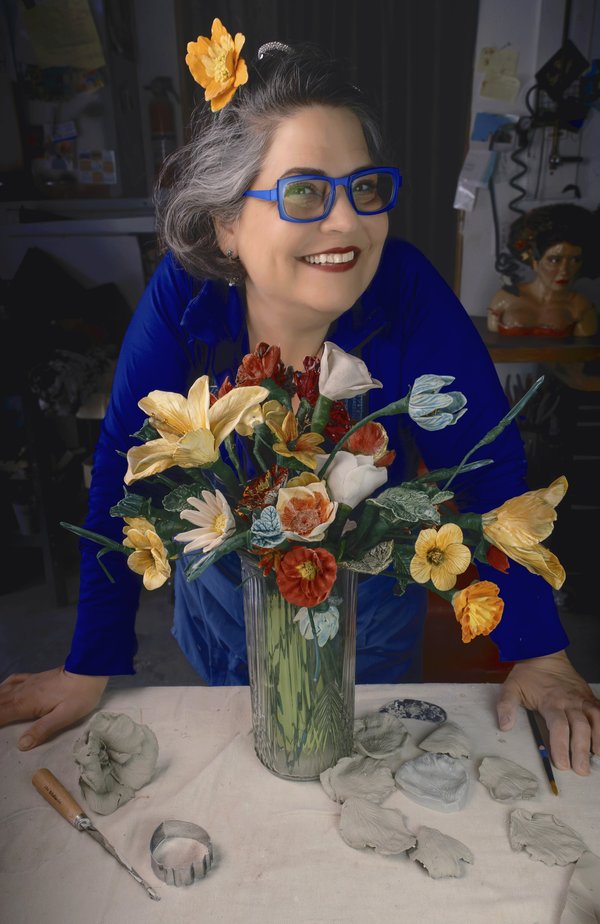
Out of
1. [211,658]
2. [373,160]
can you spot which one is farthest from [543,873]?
[373,160]

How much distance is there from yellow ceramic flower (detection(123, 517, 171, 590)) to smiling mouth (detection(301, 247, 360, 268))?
0.39 metres

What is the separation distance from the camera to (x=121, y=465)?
38.7 inches

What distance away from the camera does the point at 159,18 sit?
259 cm

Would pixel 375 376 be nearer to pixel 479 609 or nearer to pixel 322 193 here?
pixel 322 193

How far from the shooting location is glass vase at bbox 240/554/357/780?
691 millimetres

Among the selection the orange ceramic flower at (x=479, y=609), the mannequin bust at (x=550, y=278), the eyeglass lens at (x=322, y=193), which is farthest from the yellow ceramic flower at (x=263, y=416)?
the mannequin bust at (x=550, y=278)

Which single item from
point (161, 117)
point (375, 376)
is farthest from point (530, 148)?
point (375, 376)

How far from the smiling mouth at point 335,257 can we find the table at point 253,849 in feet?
1.81

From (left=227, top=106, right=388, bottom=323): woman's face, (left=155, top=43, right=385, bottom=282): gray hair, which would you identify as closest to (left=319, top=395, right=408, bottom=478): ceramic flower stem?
(left=227, top=106, right=388, bottom=323): woman's face

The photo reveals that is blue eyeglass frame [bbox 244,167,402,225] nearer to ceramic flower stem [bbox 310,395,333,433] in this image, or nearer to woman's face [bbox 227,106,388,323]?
woman's face [bbox 227,106,388,323]

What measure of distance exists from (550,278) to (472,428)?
1.53 metres

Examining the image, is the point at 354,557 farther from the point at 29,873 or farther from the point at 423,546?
the point at 29,873

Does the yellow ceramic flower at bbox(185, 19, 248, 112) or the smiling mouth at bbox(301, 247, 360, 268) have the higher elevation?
the yellow ceramic flower at bbox(185, 19, 248, 112)

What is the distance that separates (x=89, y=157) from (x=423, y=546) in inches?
95.8
